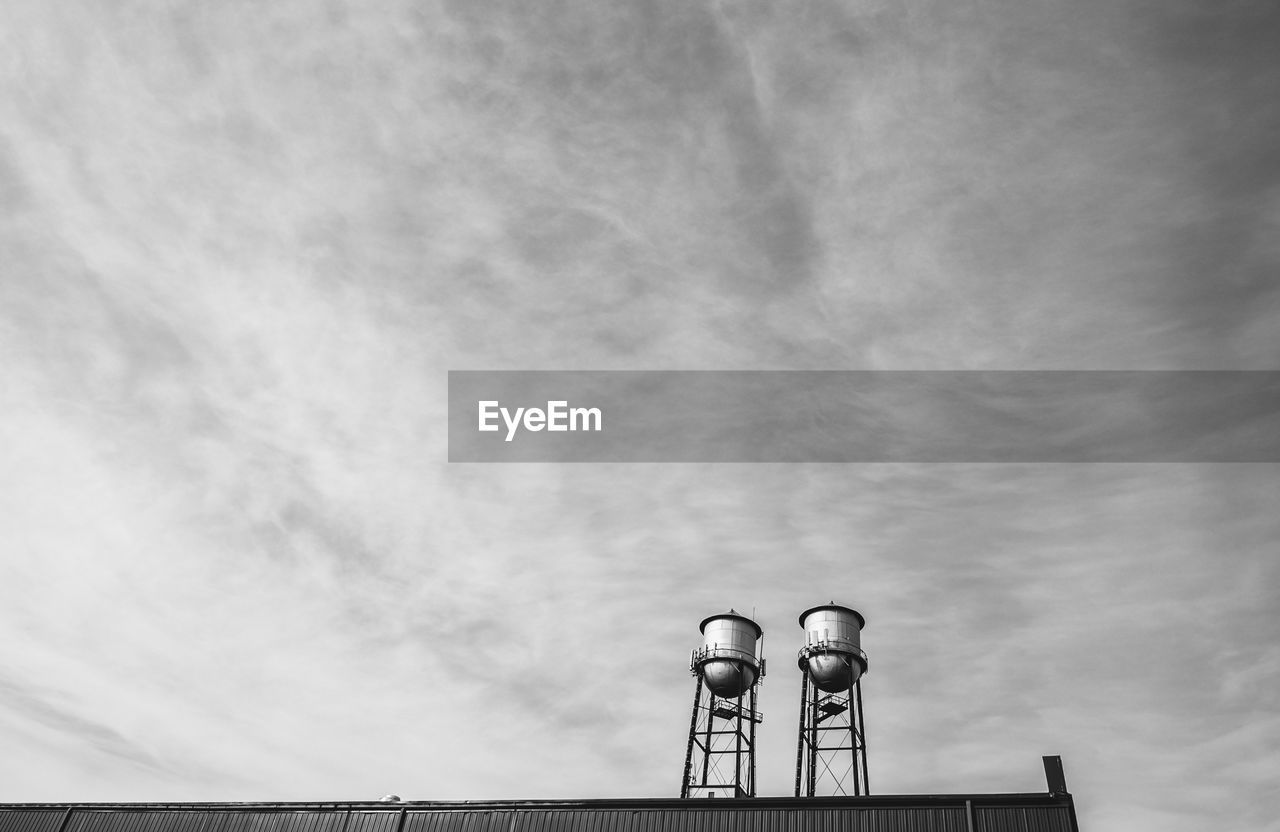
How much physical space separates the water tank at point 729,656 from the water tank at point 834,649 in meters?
2.15

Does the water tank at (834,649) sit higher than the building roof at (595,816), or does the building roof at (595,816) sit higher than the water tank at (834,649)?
the water tank at (834,649)

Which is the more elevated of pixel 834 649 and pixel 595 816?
pixel 834 649

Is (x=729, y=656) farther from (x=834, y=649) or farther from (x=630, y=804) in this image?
(x=630, y=804)

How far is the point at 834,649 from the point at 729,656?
13.9ft

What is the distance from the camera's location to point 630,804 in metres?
24.6

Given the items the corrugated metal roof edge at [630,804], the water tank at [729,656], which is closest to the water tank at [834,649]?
the water tank at [729,656]

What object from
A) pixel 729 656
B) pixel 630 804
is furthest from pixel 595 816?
pixel 729 656

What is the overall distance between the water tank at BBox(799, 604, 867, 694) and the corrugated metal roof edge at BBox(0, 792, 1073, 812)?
34.5 ft

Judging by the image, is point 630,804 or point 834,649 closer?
point 630,804

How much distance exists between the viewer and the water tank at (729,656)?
34844 mm

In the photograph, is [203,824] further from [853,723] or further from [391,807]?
[853,723]

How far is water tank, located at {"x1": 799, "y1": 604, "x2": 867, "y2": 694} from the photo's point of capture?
33.7 m

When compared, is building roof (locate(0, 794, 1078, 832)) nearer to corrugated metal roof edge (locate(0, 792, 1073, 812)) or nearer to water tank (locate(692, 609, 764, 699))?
corrugated metal roof edge (locate(0, 792, 1073, 812))

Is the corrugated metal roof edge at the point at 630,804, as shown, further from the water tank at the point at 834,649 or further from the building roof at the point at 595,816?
the water tank at the point at 834,649
